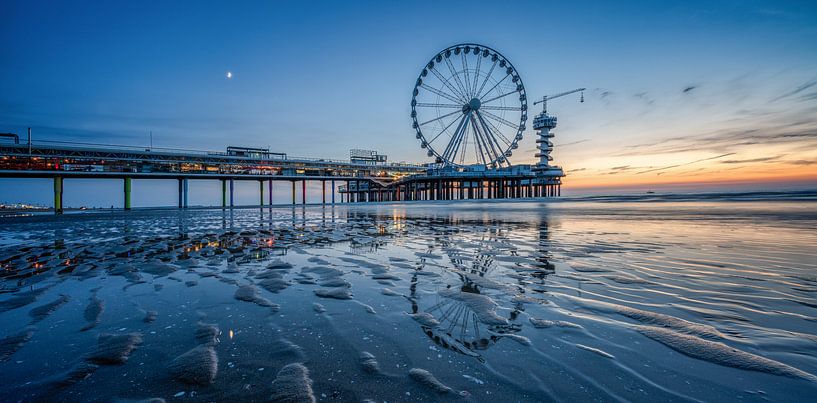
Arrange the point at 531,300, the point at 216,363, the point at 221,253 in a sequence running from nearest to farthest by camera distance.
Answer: the point at 216,363 → the point at 531,300 → the point at 221,253

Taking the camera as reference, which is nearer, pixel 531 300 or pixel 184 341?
pixel 184 341

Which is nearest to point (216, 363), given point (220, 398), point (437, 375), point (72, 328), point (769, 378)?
point (220, 398)

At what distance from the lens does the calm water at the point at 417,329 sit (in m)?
1.75

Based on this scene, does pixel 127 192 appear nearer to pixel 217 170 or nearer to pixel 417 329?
pixel 217 170

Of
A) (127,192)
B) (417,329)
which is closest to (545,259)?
(417,329)

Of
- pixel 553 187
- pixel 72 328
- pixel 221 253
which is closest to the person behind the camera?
pixel 72 328

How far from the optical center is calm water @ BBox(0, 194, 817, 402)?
175 centimetres

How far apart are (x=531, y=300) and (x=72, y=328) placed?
4.09 metres

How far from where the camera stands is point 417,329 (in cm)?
261

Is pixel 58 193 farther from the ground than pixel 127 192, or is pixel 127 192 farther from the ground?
pixel 127 192

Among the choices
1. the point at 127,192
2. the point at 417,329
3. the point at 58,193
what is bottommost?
the point at 417,329

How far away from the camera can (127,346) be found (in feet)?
7.54

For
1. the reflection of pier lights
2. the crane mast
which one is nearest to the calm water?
the reflection of pier lights

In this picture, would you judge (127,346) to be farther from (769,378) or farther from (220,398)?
(769,378)
